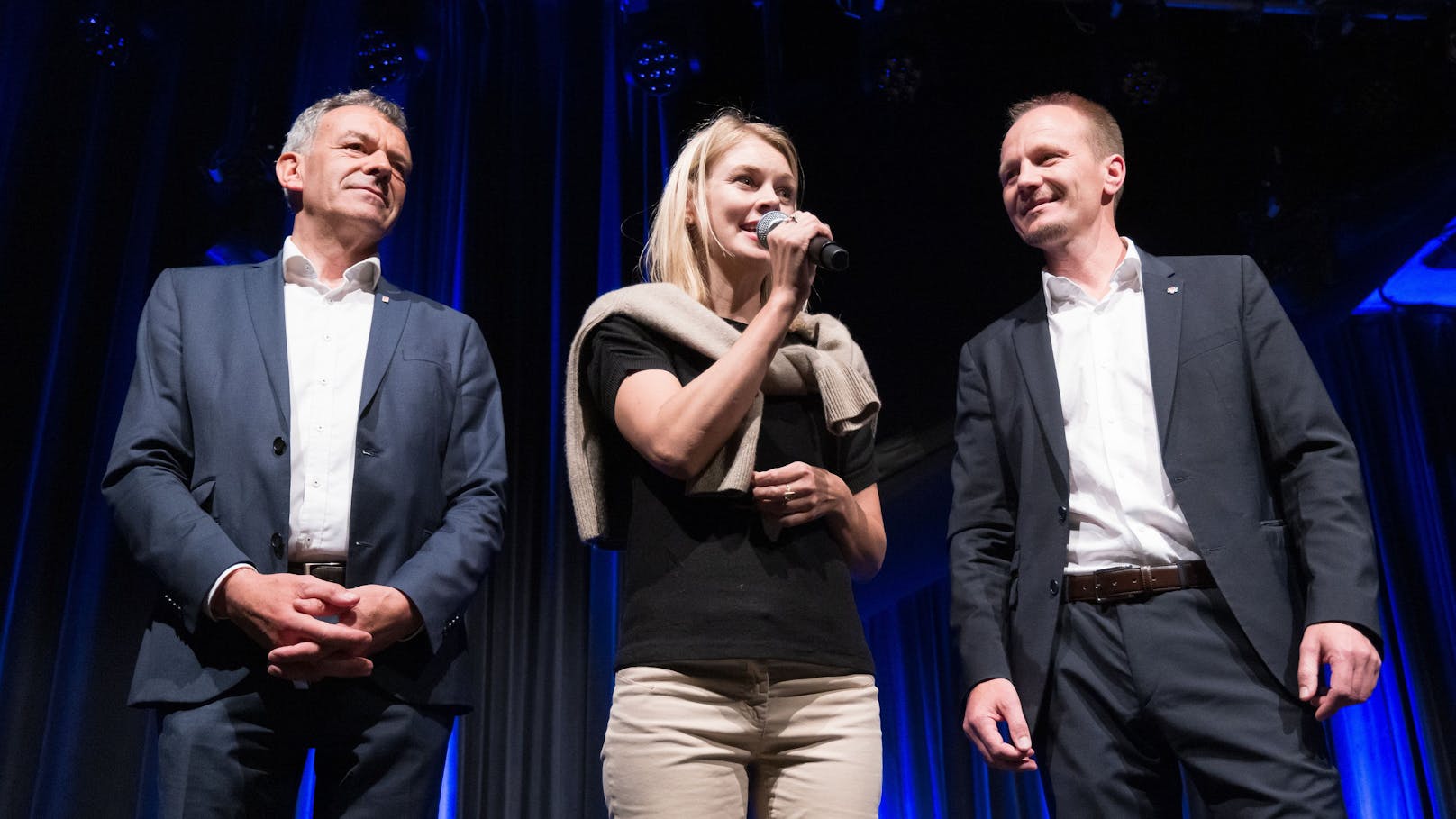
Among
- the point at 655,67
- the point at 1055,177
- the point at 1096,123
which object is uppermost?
the point at 655,67

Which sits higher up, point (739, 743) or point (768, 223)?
point (768, 223)

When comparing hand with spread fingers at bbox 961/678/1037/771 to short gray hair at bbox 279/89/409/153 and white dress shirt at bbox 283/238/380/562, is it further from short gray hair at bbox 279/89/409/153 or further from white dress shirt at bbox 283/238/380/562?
short gray hair at bbox 279/89/409/153

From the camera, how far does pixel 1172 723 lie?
1.67 metres

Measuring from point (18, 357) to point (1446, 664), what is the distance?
4992 mm

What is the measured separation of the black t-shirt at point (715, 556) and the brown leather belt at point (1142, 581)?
1.19 ft

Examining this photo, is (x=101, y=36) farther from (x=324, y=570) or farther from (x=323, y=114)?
(x=324, y=570)

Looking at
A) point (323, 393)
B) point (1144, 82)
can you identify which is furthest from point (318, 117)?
point (1144, 82)

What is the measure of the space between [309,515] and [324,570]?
0.09m

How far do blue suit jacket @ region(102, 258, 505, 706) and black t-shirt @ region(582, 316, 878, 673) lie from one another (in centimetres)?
30

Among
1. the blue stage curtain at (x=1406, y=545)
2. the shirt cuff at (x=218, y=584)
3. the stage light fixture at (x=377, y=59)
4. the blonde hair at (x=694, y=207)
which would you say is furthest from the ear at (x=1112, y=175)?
the blue stage curtain at (x=1406, y=545)

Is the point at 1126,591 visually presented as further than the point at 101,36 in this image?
No

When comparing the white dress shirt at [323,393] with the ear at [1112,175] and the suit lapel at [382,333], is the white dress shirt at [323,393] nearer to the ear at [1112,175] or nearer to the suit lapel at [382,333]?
the suit lapel at [382,333]

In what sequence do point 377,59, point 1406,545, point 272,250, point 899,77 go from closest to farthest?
1. point 272,250
2. point 377,59
3. point 899,77
4. point 1406,545

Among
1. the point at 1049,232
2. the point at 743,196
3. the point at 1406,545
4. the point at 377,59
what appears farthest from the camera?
the point at 1406,545
